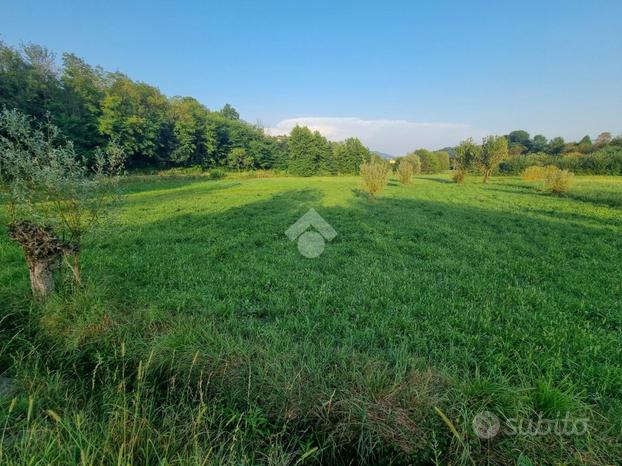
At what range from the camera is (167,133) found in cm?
5388

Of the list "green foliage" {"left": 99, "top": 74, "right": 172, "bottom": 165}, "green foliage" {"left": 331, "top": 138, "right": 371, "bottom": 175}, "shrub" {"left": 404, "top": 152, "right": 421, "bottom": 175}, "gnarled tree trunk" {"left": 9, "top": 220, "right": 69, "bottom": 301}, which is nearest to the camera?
"gnarled tree trunk" {"left": 9, "top": 220, "right": 69, "bottom": 301}

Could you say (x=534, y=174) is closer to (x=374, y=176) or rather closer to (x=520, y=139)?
(x=374, y=176)

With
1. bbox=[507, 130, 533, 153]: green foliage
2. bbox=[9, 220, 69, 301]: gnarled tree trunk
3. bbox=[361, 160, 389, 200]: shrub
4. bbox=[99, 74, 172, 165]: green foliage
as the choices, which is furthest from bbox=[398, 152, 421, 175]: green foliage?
bbox=[9, 220, 69, 301]: gnarled tree trunk

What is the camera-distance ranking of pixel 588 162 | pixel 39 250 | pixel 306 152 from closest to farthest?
pixel 39 250 < pixel 588 162 < pixel 306 152

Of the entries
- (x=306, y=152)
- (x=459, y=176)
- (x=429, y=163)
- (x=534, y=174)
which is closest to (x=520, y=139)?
(x=429, y=163)

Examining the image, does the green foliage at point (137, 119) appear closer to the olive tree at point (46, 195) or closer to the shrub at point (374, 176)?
the shrub at point (374, 176)

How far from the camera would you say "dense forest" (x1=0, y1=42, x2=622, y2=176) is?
3766cm

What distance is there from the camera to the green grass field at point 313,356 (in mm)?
2080

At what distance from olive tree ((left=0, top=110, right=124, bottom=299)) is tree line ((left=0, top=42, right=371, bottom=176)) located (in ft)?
72.7

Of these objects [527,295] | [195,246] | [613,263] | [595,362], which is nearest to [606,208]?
Answer: [613,263]

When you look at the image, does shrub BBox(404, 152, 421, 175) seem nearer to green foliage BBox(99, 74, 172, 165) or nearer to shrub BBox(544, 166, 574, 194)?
shrub BBox(544, 166, 574, 194)

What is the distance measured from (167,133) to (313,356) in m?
61.3

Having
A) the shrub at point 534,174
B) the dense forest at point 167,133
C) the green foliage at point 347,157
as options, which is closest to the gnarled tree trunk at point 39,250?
the dense forest at point 167,133

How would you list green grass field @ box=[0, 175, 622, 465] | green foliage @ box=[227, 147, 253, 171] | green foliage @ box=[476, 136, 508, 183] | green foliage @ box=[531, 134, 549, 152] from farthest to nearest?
green foliage @ box=[531, 134, 549, 152] → green foliage @ box=[227, 147, 253, 171] → green foliage @ box=[476, 136, 508, 183] → green grass field @ box=[0, 175, 622, 465]
